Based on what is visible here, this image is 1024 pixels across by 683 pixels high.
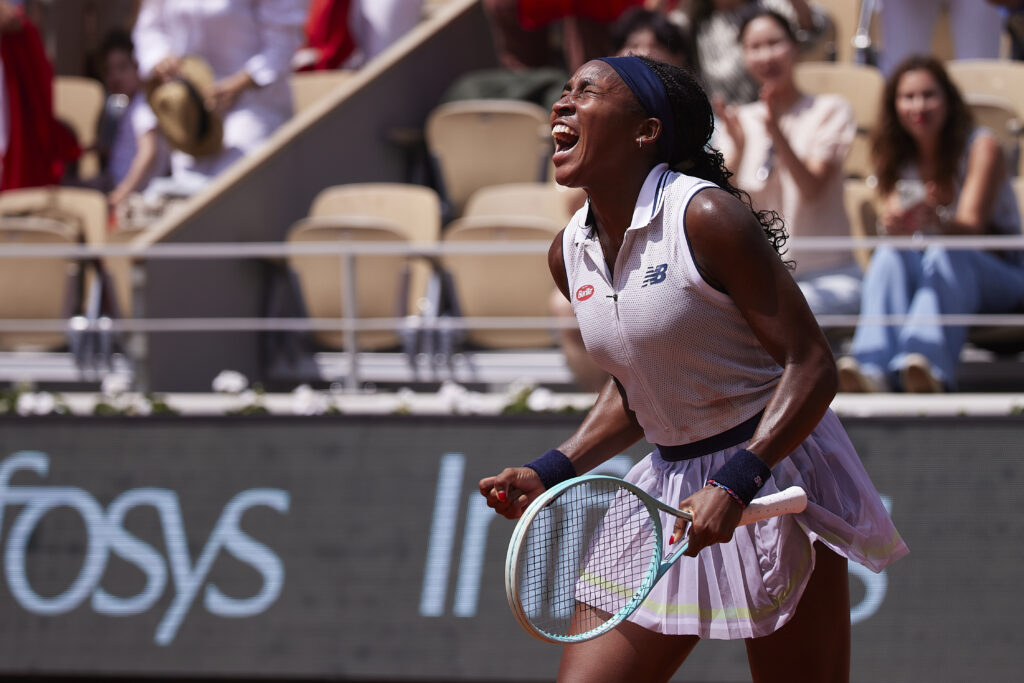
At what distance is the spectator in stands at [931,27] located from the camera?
7.20m

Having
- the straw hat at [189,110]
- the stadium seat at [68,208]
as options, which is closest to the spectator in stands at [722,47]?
the straw hat at [189,110]

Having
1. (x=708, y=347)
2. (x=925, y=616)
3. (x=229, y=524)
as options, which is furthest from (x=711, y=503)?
(x=229, y=524)

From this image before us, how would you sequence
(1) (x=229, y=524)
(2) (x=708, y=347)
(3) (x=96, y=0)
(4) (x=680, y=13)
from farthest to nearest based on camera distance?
(3) (x=96, y=0) → (4) (x=680, y=13) → (1) (x=229, y=524) → (2) (x=708, y=347)

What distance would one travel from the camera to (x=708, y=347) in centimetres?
250

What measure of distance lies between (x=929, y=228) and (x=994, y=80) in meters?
1.79

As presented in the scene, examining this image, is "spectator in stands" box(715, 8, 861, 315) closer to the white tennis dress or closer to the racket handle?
the white tennis dress

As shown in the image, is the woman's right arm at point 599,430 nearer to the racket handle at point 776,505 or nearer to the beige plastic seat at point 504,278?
the racket handle at point 776,505

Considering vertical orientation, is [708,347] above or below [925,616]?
above

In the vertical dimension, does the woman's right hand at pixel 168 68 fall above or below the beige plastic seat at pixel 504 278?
above

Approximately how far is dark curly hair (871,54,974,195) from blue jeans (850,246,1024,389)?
17.7 inches

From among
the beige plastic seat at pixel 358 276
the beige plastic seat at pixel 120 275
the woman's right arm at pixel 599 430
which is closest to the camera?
the woman's right arm at pixel 599 430

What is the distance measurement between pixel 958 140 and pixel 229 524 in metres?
3.24

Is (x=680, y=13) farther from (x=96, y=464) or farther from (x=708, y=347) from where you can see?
(x=708, y=347)

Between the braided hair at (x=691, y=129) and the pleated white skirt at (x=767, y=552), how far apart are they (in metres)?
0.40
